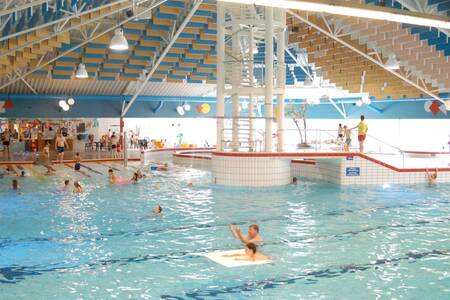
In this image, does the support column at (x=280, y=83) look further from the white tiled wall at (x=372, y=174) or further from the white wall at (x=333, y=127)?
the white wall at (x=333, y=127)

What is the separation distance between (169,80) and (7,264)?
23.2m

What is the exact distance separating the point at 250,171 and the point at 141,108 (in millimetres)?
17513

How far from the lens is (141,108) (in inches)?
1304

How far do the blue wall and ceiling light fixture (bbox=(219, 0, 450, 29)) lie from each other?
2046 cm

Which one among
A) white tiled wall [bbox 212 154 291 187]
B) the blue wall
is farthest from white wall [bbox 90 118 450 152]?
white tiled wall [bbox 212 154 291 187]

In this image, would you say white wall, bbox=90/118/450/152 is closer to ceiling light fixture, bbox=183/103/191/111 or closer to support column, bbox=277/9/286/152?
ceiling light fixture, bbox=183/103/191/111

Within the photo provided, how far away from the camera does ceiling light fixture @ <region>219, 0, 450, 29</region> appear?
8.20 m

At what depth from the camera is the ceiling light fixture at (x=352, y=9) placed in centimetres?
820

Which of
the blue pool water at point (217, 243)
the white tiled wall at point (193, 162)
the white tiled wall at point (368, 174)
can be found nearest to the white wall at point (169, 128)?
the white tiled wall at point (193, 162)

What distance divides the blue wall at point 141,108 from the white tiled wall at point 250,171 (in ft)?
49.6

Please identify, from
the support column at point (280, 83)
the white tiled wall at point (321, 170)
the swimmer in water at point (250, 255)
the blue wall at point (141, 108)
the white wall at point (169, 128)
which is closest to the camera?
the swimmer in water at point (250, 255)

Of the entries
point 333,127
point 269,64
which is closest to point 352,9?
point 269,64

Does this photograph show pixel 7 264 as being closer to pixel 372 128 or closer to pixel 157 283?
pixel 157 283

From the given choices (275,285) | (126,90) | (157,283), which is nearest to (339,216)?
(275,285)
